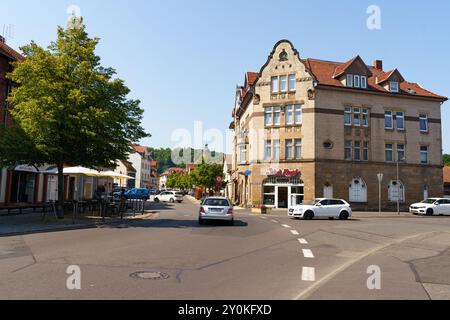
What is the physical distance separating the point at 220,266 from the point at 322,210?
60.9 ft

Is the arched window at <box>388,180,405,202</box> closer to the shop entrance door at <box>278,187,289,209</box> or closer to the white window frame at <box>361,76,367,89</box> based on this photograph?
the white window frame at <box>361,76,367,89</box>

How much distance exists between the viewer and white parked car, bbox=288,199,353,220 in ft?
85.7

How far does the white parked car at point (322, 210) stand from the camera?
26.1 metres

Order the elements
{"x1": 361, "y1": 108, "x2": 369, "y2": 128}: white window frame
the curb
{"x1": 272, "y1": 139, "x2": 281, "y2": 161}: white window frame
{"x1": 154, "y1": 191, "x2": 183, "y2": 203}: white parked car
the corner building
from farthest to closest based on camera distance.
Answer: {"x1": 154, "y1": 191, "x2": 183, "y2": 203}: white parked car, {"x1": 361, "y1": 108, "x2": 369, "y2": 128}: white window frame, {"x1": 272, "y1": 139, "x2": 281, "y2": 161}: white window frame, the corner building, the curb

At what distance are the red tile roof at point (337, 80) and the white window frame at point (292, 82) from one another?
7.30ft

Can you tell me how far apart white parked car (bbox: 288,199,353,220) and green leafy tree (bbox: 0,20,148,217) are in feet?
38.7

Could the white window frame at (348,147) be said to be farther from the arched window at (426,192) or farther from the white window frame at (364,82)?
the arched window at (426,192)

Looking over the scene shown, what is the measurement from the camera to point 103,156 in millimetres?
19969

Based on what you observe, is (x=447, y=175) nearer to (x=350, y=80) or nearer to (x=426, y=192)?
(x=426, y=192)

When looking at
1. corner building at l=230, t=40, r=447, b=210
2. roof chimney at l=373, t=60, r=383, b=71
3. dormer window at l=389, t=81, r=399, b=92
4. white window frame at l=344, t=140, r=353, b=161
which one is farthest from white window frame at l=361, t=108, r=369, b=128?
roof chimney at l=373, t=60, r=383, b=71

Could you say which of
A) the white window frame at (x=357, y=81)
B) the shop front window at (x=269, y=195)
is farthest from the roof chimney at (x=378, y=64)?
the shop front window at (x=269, y=195)

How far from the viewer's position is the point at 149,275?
25.1 ft

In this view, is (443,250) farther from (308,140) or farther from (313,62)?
(313,62)

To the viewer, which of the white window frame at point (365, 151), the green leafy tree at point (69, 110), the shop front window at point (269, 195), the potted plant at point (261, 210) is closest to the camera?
the green leafy tree at point (69, 110)
